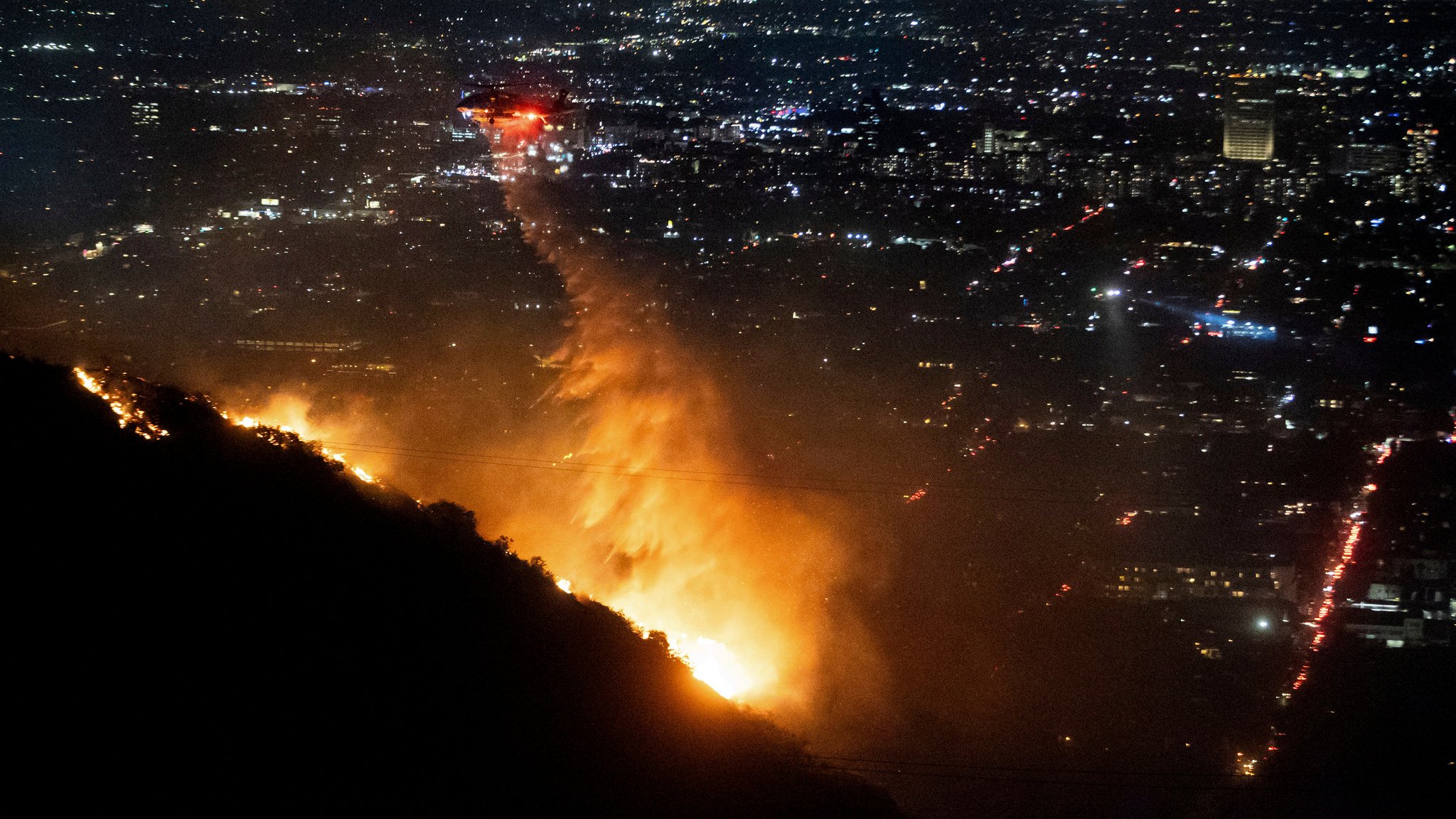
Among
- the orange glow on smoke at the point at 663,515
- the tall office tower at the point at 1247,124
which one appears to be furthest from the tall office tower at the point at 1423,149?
the orange glow on smoke at the point at 663,515

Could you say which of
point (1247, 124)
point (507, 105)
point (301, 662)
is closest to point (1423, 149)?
point (1247, 124)

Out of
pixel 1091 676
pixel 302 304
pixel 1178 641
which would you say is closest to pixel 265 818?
pixel 1091 676

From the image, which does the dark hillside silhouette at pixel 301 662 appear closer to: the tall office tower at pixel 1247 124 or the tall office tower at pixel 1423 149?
the tall office tower at pixel 1247 124

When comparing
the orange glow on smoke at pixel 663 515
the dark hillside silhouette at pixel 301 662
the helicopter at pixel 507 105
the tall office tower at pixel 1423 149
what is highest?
the tall office tower at pixel 1423 149

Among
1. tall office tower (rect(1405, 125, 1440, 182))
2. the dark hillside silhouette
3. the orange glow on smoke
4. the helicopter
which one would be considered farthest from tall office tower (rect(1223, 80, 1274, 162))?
the dark hillside silhouette

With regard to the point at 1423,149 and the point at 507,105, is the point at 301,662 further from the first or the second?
the point at 1423,149

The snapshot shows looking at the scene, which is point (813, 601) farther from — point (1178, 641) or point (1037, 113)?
point (1037, 113)
